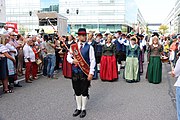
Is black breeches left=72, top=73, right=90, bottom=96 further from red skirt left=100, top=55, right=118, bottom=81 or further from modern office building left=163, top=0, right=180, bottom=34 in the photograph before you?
modern office building left=163, top=0, right=180, bottom=34

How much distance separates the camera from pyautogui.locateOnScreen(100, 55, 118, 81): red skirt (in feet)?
28.4

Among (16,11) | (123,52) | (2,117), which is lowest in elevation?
(2,117)

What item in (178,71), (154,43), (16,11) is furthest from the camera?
(16,11)

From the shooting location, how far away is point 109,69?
342 inches

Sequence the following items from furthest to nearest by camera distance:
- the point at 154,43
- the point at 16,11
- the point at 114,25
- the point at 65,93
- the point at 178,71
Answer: the point at 16,11 < the point at 114,25 < the point at 154,43 < the point at 65,93 < the point at 178,71

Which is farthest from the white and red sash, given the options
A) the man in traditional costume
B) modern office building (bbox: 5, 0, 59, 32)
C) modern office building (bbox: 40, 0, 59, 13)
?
modern office building (bbox: 40, 0, 59, 13)

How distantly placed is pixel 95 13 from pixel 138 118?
2544 inches

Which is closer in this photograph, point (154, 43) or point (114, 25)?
point (154, 43)

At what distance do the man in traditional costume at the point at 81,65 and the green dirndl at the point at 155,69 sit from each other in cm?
397

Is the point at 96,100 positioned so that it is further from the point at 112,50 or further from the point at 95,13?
the point at 95,13

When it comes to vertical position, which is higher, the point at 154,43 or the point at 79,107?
the point at 154,43

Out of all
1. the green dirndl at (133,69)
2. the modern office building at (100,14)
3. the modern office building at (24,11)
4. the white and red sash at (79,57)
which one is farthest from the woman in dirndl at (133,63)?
the modern office building at (24,11)

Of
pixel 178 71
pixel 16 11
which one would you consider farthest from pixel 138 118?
pixel 16 11

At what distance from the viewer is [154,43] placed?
27.3ft
